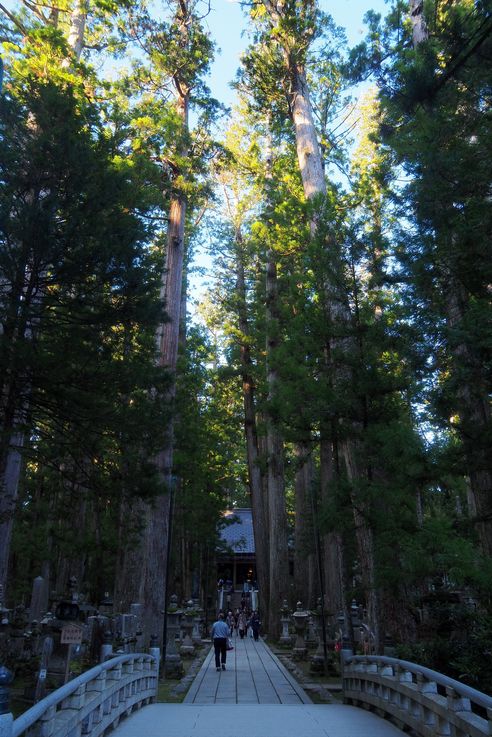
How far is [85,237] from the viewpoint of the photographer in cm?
765

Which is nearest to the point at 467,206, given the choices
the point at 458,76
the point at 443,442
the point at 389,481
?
the point at 458,76

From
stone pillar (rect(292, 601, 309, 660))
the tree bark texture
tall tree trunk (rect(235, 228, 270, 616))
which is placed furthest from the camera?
tall tree trunk (rect(235, 228, 270, 616))

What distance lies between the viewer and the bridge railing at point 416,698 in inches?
176

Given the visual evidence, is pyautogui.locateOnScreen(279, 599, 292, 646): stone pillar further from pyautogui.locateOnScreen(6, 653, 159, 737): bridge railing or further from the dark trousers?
pyautogui.locateOnScreen(6, 653, 159, 737): bridge railing

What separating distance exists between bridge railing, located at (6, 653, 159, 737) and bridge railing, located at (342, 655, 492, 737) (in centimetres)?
310

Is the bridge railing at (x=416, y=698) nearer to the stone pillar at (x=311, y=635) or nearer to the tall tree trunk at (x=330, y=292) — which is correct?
the tall tree trunk at (x=330, y=292)

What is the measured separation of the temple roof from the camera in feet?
127

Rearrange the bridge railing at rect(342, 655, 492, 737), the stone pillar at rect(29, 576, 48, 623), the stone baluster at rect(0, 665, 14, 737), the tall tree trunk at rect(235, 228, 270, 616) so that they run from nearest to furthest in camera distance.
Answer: the stone baluster at rect(0, 665, 14, 737) < the bridge railing at rect(342, 655, 492, 737) < the stone pillar at rect(29, 576, 48, 623) < the tall tree trunk at rect(235, 228, 270, 616)

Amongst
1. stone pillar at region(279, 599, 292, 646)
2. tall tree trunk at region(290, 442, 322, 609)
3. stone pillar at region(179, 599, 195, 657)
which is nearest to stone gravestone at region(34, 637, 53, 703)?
stone pillar at region(179, 599, 195, 657)

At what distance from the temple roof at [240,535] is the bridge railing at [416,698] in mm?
29838

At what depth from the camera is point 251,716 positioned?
7305mm

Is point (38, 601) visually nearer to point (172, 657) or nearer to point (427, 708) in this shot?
point (172, 657)

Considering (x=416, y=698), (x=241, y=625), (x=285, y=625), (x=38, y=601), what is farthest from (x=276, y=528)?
(x=416, y=698)

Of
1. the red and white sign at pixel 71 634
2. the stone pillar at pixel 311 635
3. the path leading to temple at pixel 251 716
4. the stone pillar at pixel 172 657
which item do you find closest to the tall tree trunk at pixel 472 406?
the path leading to temple at pixel 251 716
